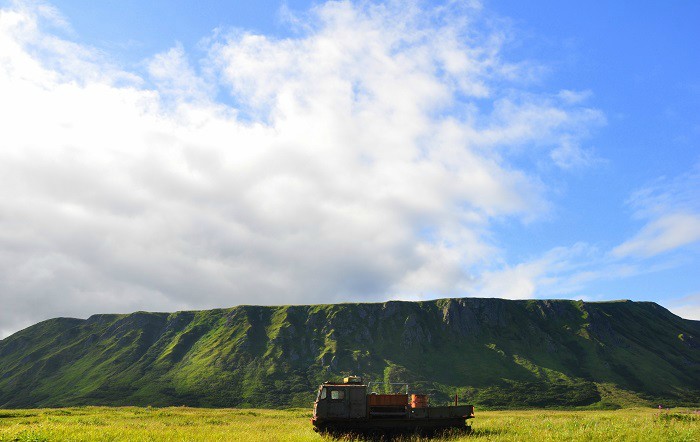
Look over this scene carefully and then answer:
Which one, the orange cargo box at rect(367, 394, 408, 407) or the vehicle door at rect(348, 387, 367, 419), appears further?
the orange cargo box at rect(367, 394, 408, 407)

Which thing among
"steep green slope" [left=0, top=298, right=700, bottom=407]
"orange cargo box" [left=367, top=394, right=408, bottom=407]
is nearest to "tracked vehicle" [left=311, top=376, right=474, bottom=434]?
"orange cargo box" [left=367, top=394, right=408, bottom=407]

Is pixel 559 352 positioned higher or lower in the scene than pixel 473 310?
lower

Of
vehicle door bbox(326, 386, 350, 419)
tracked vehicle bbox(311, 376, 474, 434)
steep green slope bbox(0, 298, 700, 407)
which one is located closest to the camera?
tracked vehicle bbox(311, 376, 474, 434)

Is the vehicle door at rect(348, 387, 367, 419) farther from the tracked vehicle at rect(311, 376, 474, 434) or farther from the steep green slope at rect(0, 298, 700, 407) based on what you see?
the steep green slope at rect(0, 298, 700, 407)

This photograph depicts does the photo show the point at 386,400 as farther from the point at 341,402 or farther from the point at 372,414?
the point at 341,402

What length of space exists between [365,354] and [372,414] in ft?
424

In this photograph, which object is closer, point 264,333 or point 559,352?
point 559,352

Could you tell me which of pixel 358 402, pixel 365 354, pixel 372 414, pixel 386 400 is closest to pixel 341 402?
pixel 358 402

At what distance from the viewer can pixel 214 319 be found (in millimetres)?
183625

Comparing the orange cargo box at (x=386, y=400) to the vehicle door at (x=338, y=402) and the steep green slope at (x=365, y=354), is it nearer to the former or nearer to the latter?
the vehicle door at (x=338, y=402)

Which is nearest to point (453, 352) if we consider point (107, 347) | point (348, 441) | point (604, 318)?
point (604, 318)

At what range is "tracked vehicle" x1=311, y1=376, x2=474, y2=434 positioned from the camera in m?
25.5

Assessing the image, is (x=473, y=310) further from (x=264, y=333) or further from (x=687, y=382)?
(x=264, y=333)

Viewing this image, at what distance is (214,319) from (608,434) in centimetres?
18053
